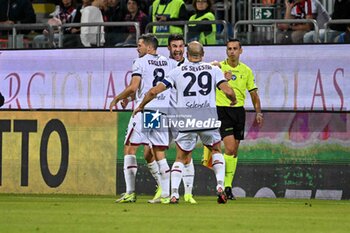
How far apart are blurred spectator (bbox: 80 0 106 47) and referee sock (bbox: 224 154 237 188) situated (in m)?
4.83

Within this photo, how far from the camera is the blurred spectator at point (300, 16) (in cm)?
2256

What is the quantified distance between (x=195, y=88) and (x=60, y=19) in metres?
8.57

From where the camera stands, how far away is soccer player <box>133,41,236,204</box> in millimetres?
17891

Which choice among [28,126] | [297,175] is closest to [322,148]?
[297,175]

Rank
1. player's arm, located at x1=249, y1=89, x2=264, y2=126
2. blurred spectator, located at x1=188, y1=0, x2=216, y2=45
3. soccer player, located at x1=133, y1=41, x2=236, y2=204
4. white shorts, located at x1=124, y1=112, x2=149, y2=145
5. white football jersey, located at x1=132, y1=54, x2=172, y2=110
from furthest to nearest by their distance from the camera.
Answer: blurred spectator, located at x1=188, y1=0, x2=216, y2=45
player's arm, located at x1=249, y1=89, x2=264, y2=126
white shorts, located at x1=124, y1=112, x2=149, y2=145
white football jersey, located at x1=132, y1=54, x2=172, y2=110
soccer player, located at x1=133, y1=41, x2=236, y2=204

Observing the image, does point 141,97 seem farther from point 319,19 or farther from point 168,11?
point 168,11

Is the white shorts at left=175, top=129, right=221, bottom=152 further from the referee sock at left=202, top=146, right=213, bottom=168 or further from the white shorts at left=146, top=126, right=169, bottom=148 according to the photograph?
the referee sock at left=202, top=146, right=213, bottom=168

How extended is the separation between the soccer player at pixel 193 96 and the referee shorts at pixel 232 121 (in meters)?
2.26

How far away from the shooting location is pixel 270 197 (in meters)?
21.2

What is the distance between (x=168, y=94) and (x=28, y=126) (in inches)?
161

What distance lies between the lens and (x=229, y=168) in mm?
20203

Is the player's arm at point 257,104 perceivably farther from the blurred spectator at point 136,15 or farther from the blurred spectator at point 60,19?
the blurred spectator at point 60,19
